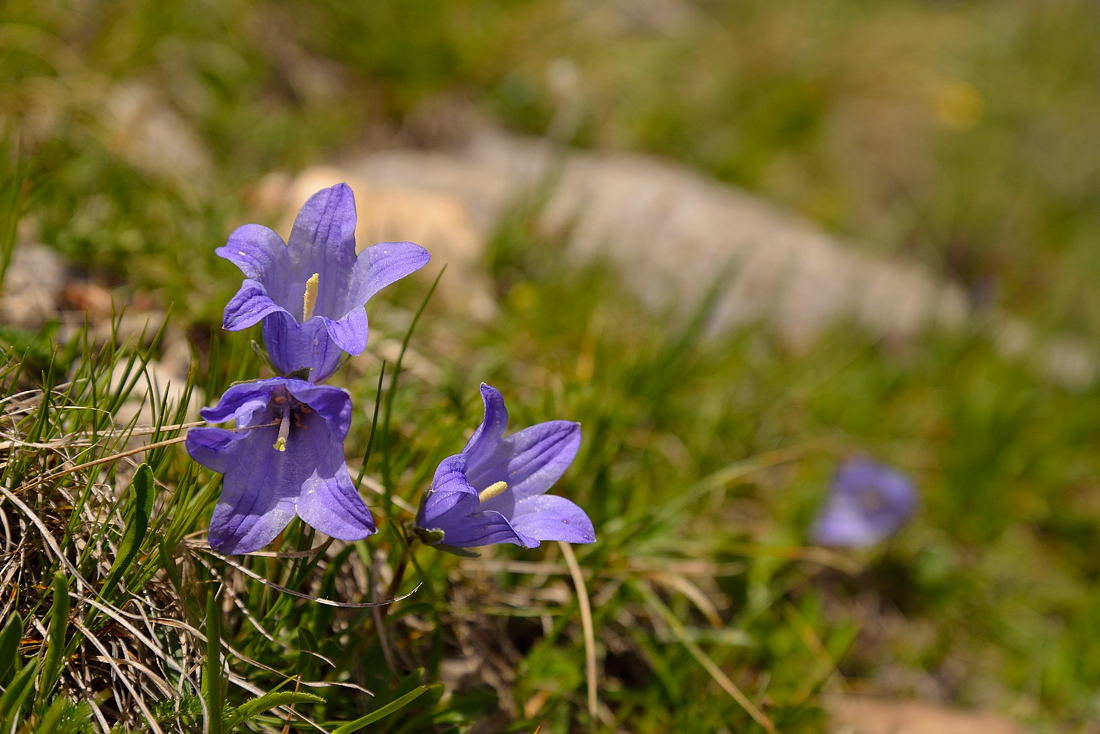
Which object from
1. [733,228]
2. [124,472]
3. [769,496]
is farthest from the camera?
[733,228]

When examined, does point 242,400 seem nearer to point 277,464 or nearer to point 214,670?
point 277,464

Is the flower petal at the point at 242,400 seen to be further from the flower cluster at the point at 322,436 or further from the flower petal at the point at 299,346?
the flower petal at the point at 299,346

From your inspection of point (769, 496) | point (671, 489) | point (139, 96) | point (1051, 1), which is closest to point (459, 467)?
point (671, 489)

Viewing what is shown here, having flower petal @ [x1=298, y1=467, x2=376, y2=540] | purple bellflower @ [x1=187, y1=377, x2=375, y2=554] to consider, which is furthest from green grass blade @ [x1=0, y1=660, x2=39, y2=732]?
flower petal @ [x1=298, y1=467, x2=376, y2=540]

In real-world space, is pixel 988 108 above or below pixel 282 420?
above

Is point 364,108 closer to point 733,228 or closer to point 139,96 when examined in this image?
point 139,96

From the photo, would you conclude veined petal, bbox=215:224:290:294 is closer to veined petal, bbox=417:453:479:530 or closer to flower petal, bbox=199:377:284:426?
flower petal, bbox=199:377:284:426

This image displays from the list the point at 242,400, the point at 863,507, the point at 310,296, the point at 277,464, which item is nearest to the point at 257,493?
the point at 277,464
